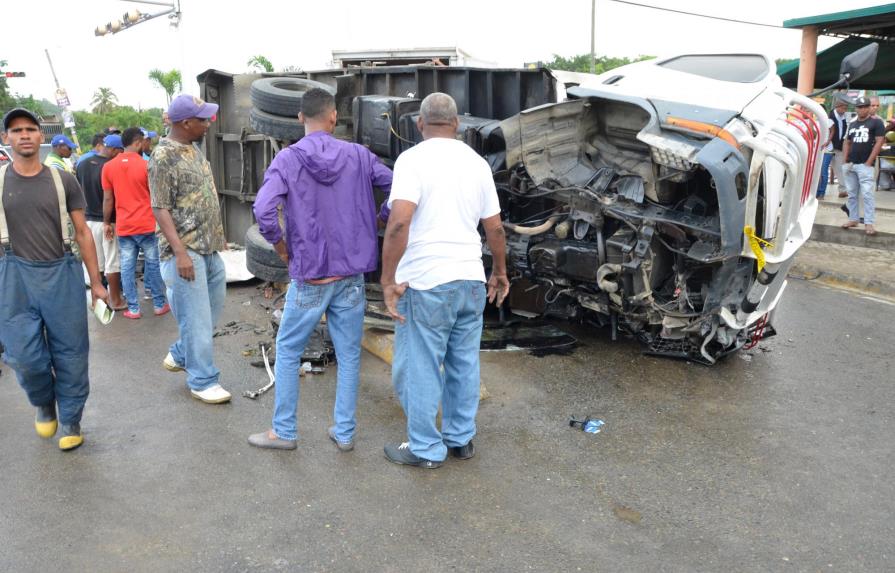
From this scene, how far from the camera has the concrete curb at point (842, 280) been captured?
25.4 feet

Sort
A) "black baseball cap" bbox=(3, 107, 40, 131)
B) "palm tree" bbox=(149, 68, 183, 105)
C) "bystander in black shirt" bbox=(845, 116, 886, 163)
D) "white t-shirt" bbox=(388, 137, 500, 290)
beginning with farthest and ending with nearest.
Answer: "palm tree" bbox=(149, 68, 183, 105), "bystander in black shirt" bbox=(845, 116, 886, 163), "black baseball cap" bbox=(3, 107, 40, 131), "white t-shirt" bbox=(388, 137, 500, 290)

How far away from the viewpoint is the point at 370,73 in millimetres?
7328

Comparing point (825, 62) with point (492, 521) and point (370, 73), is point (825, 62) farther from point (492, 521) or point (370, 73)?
point (492, 521)

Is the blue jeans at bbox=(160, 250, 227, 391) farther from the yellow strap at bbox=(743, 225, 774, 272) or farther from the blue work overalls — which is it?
the yellow strap at bbox=(743, 225, 774, 272)

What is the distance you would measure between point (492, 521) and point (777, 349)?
11.7 feet

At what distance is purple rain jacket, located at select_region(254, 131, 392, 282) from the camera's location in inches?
148

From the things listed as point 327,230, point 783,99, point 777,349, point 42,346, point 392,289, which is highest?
point 783,99

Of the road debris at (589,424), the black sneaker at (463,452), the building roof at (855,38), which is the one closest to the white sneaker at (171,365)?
the black sneaker at (463,452)

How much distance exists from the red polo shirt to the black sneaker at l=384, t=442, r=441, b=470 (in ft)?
13.9

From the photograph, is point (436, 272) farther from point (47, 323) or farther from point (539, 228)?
point (47, 323)

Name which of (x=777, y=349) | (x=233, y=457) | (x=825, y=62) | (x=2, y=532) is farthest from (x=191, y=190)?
(x=825, y=62)

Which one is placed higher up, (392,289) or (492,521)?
(392,289)

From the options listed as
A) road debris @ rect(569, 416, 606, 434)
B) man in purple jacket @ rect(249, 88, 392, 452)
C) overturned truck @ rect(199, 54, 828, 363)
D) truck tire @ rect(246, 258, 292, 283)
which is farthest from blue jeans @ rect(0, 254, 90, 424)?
road debris @ rect(569, 416, 606, 434)

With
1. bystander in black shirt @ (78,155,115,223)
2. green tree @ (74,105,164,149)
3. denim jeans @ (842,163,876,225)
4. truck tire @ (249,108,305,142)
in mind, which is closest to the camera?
truck tire @ (249,108,305,142)
